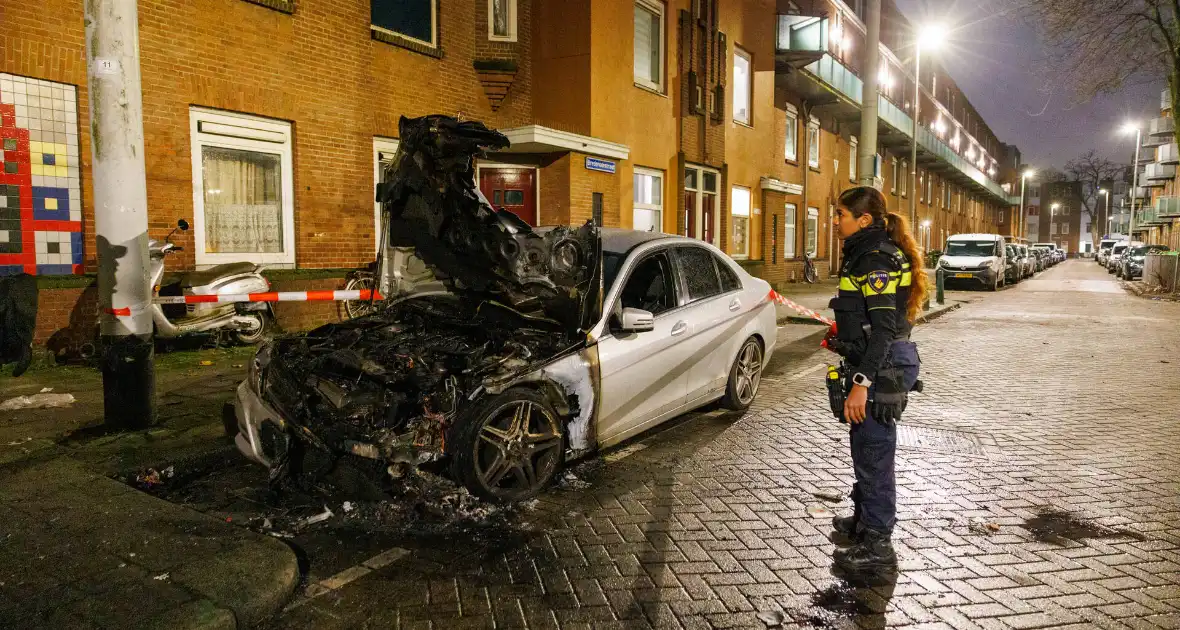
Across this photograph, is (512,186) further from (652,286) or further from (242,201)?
(652,286)

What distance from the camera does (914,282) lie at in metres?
3.77

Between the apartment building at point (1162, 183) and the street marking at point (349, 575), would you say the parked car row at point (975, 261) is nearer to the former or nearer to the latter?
the street marking at point (349, 575)

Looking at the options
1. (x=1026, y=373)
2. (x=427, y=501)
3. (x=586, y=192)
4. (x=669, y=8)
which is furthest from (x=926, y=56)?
(x=427, y=501)

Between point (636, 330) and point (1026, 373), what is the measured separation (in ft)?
21.7

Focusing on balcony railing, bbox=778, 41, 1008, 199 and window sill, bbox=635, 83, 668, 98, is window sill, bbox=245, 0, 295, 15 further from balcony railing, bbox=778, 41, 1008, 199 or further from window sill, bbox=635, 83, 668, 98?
Result: balcony railing, bbox=778, 41, 1008, 199

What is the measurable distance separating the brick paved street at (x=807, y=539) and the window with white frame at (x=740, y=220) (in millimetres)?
13760

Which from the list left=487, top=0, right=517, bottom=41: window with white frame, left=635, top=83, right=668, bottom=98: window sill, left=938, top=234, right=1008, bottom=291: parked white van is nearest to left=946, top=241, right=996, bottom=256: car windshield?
left=938, top=234, right=1008, bottom=291: parked white van

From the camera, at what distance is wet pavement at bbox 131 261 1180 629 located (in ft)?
10.7

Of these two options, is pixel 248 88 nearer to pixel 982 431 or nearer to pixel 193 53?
pixel 193 53

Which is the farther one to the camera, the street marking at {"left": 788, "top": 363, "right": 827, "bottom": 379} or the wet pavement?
the street marking at {"left": 788, "top": 363, "right": 827, "bottom": 379}

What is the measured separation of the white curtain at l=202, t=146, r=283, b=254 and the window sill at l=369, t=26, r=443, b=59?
8.65 feet

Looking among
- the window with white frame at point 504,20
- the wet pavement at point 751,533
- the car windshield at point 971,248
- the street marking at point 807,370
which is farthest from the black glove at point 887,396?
the car windshield at point 971,248

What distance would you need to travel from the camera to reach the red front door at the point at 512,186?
46.8 ft

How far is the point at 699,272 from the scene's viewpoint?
6297 millimetres
